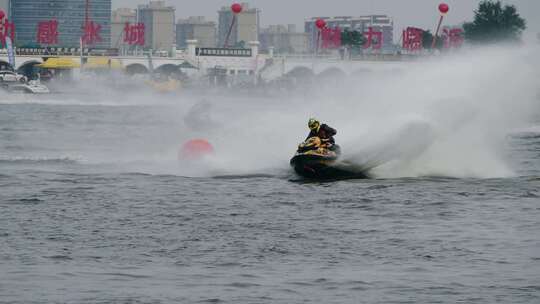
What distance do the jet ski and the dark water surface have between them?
1.29ft

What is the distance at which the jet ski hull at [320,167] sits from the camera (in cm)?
2853

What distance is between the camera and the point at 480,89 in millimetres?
34438

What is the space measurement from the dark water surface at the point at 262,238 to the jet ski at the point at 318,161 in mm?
392

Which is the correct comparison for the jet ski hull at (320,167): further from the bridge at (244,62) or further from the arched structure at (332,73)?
the arched structure at (332,73)

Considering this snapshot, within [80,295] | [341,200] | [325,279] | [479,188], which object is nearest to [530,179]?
[479,188]

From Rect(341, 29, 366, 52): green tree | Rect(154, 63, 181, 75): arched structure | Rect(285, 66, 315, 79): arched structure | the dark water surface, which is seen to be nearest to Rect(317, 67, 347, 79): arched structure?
Rect(285, 66, 315, 79): arched structure

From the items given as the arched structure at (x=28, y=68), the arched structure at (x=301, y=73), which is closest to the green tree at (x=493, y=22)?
the arched structure at (x=301, y=73)

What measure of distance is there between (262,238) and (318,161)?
825cm

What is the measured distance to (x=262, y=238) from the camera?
2045cm

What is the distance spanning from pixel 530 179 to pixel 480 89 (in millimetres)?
5124

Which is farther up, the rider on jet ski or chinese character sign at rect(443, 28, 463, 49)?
the rider on jet ski

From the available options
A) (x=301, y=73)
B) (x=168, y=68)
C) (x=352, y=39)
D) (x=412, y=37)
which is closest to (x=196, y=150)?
(x=412, y=37)

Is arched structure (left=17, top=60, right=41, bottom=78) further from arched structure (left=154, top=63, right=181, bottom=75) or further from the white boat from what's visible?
the white boat

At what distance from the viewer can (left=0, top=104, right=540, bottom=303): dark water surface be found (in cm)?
1639
